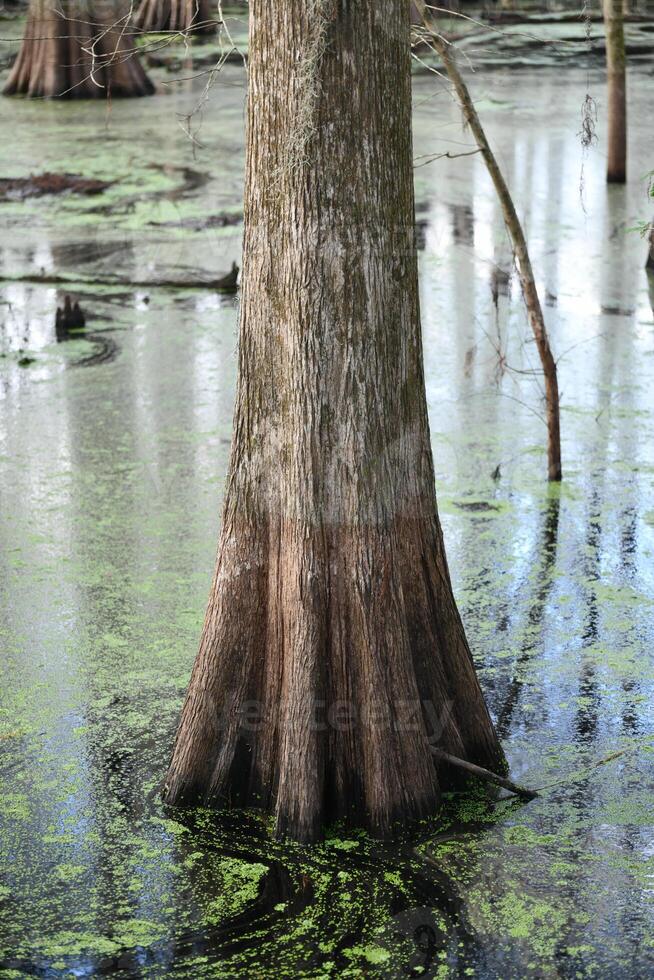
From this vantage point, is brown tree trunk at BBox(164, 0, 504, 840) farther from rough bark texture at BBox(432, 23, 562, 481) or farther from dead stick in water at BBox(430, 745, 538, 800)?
rough bark texture at BBox(432, 23, 562, 481)

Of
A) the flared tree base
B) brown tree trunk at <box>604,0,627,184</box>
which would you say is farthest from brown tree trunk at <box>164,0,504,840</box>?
brown tree trunk at <box>604,0,627,184</box>

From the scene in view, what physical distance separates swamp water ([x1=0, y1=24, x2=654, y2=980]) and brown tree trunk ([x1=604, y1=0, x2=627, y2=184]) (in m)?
1.42

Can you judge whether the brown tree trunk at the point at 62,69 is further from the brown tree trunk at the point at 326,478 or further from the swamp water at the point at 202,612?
the brown tree trunk at the point at 326,478

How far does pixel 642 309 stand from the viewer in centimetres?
830

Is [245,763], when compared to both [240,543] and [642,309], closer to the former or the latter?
[240,543]

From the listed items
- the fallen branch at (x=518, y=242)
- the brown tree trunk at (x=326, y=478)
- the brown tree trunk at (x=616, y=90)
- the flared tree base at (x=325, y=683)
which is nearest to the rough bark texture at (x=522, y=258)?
the fallen branch at (x=518, y=242)

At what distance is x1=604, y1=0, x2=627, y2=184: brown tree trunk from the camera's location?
10.4 meters

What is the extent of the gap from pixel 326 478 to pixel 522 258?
2361 mm

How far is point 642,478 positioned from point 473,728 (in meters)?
2.58

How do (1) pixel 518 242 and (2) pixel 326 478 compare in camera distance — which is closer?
(2) pixel 326 478

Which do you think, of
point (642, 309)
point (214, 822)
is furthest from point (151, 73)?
point (214, 822)

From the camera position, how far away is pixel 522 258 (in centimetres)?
504

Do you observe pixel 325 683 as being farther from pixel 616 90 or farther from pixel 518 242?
pixel 616 90

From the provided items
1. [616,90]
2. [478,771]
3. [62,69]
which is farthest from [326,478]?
[62,69]
